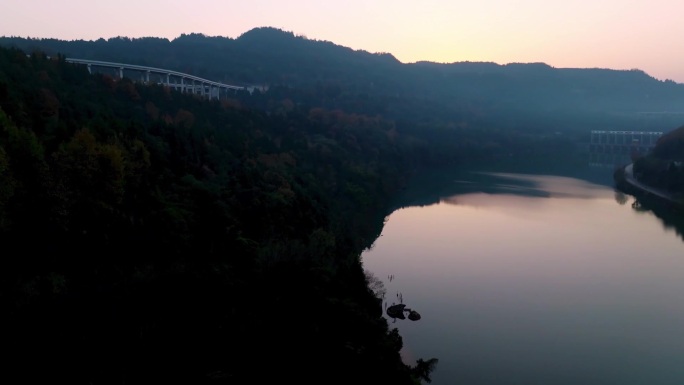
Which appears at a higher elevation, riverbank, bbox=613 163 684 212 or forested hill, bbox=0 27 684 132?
forested hill, bbox=0 27 684 132

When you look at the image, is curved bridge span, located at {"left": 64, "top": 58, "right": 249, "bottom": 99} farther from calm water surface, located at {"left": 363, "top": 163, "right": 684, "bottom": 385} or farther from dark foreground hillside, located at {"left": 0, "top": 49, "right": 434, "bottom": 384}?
dark foreground hillside, located at {"left": 0, "top": 49, "right": 434, "bottom": 384}

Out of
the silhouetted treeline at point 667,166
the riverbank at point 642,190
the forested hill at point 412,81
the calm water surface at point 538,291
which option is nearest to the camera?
the calm water surface at point 538,291

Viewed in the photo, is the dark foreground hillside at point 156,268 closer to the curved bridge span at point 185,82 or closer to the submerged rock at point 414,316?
the submerged rock at point 414,316

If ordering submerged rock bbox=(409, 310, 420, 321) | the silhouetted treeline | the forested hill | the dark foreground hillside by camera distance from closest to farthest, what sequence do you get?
the dark foreground hillside, submerged rock bbox=(409, 310, 420, 321), the silhouetted treeline, the forested hill

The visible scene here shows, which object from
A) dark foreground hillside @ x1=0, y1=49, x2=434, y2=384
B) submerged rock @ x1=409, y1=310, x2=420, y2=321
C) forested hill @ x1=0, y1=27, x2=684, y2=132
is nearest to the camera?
dark foreground hillside @ x1=0, y1=49, x2=434, y2=384

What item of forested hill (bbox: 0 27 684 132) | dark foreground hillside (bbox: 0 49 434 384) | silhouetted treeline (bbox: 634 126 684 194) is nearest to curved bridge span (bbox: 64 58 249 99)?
forested hill (bbox: 0 27 684 132)

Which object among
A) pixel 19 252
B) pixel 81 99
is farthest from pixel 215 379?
pixel 81 99

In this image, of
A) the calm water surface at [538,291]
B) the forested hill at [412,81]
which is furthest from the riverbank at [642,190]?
the forested hill at [412,81]
